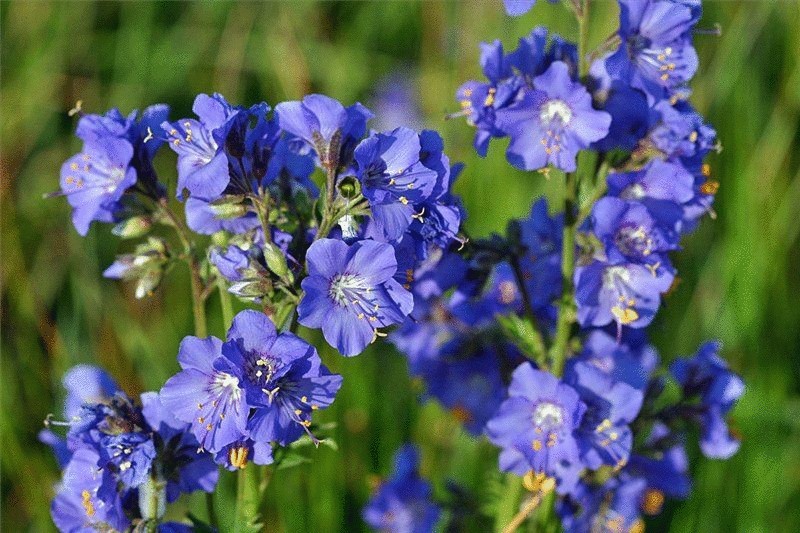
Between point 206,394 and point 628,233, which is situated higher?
point 628,233

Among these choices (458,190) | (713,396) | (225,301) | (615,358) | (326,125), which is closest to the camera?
(326,125)

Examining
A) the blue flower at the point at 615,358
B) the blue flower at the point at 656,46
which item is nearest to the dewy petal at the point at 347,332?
the blue flower at the point at 615,358

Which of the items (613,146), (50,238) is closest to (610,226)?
(613,146)

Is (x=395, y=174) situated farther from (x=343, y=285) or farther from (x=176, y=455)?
(x=176, y=455)

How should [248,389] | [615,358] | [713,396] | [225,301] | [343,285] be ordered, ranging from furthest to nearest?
[713,396]
[615,358]
[225,301]
[343,285]
[248,389]

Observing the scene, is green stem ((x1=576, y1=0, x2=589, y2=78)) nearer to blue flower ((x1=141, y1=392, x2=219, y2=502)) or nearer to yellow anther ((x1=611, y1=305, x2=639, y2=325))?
yellow anther ((x1=611, y1=305, x2=639, y2=325))

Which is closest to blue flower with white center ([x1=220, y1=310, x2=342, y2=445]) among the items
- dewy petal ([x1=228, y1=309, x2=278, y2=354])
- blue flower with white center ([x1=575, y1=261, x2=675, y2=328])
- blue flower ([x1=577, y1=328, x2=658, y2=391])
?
dewy petal ([x1=228, y1=309, x2=278, y2=354])

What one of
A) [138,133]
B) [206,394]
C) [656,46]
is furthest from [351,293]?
[656,46]
